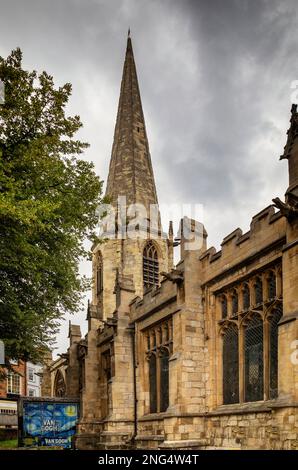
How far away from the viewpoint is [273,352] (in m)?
12.2

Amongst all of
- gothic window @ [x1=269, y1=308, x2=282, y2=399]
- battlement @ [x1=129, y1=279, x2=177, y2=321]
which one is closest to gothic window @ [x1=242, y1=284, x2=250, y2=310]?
gothic window @ [x1=269, y1=308, x2=282, y2=399]

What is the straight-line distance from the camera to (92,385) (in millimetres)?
24281

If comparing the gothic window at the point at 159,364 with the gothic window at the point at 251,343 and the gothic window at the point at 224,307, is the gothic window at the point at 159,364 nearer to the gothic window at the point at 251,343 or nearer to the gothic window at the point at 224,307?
the gothic window at the point at 224,307

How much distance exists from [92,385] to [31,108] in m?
15.0

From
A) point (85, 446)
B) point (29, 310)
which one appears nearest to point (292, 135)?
point (29, 310)

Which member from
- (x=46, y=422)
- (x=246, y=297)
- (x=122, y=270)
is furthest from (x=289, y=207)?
(x=122, y=270)

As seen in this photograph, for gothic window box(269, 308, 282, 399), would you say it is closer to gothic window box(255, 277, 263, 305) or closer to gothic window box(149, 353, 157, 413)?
gothic window box(255, 277, 263, 305)

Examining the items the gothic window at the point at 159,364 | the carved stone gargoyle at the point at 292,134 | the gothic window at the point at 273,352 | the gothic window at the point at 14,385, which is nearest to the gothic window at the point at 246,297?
the gothic window at the point at 273,352

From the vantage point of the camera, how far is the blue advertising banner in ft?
63.8

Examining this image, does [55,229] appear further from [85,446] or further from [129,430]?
[85,446]

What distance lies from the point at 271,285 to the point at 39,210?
6494 mm

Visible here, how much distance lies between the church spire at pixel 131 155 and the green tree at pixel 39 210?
17831mm

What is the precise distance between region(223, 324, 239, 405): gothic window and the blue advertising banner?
932 cm

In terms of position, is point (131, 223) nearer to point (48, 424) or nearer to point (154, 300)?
point (154, 300)
